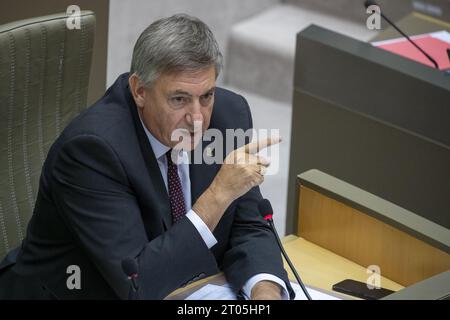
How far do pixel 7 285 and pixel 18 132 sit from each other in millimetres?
348

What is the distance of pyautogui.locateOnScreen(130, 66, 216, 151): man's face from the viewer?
6.38ft

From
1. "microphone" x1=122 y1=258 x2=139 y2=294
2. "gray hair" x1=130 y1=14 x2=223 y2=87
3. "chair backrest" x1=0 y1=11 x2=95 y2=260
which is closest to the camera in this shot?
"microphone" x1=122 y1=258 x2=139 y2=294

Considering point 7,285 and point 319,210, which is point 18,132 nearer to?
point 7,285

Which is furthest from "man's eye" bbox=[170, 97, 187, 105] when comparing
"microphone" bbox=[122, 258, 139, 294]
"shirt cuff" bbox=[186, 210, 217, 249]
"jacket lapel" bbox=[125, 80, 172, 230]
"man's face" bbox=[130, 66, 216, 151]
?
"microphone" bbox=[122, 258, 139, 294]

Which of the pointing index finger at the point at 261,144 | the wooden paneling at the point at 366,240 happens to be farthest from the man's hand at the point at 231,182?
the wooden paneling at the point at 366,240

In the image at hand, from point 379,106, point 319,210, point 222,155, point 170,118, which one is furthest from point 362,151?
point 170,118

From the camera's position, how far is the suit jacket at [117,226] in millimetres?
1934

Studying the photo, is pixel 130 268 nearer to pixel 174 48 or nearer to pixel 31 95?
pixel 174 48

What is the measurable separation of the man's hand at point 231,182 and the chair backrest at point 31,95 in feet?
1.70

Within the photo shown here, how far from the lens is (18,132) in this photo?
229 centimetres

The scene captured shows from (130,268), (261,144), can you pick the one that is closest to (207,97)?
(261,144)

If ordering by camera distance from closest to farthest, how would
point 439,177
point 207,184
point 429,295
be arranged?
1. point 429,295
2. point 207,184
3. point 439,177

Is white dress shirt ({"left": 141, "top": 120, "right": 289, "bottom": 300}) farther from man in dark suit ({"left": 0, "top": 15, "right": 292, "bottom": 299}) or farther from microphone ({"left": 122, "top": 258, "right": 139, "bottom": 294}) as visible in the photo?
microphone ({"left": 122, "top": 258, "right": 139, "bottom": 294})

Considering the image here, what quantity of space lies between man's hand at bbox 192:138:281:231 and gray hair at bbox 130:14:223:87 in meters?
0.18
